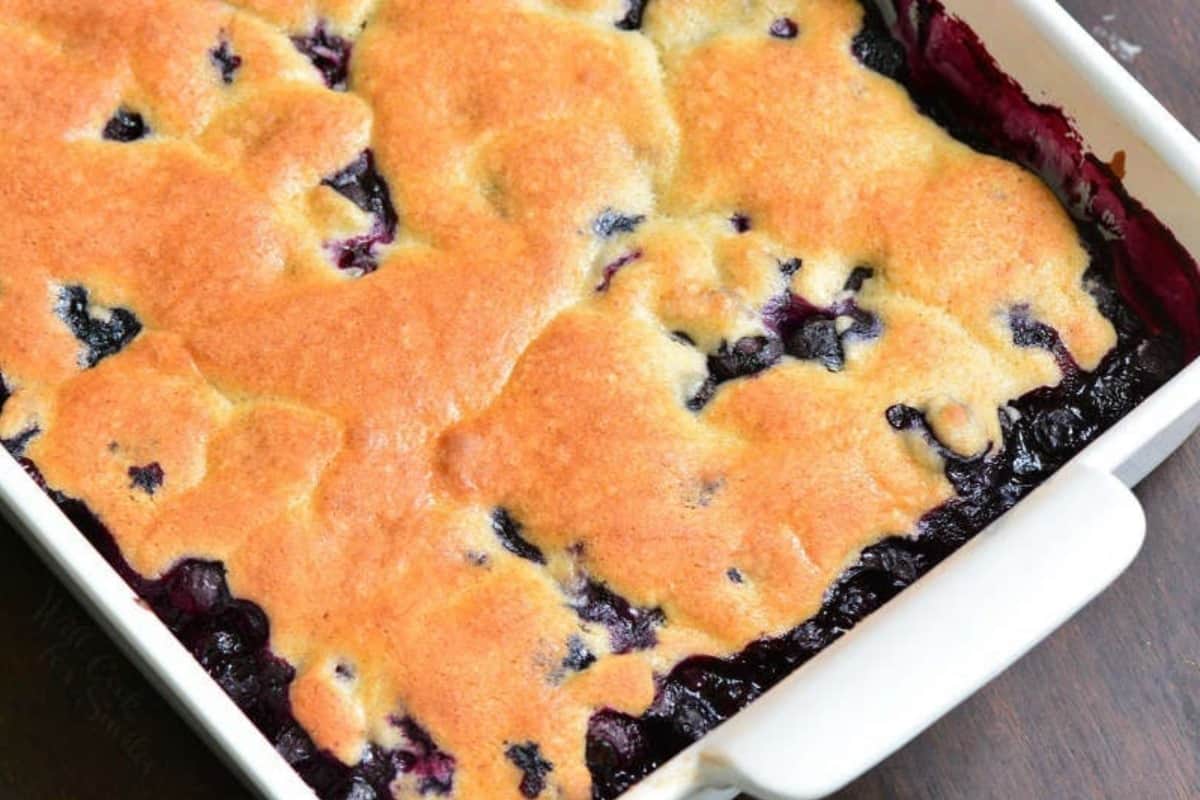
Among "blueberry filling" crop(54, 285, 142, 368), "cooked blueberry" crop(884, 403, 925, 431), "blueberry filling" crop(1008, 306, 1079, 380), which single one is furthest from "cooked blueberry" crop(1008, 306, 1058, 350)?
"blueberry filling" crop(54, 285, 142, 368)

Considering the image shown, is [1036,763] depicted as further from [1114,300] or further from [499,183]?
[499,183]

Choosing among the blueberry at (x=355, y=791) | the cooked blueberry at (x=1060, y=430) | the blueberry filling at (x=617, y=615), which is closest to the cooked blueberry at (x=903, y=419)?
the cooked blueberry at (x=1060, y=430)

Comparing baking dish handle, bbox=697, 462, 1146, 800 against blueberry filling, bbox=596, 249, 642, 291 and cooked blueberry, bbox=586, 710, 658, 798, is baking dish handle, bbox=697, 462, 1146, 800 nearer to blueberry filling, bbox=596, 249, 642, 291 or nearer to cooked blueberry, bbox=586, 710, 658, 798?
cooked blueberry, bbox=586, 710, 658, 798

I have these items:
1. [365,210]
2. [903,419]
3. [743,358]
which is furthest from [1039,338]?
[365,210]

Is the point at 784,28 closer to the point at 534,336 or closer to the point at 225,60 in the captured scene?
the point at 534,336

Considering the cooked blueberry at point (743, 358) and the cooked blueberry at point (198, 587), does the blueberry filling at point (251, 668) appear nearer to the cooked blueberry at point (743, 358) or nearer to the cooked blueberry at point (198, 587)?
the cooked blueberry at point (198, 587)

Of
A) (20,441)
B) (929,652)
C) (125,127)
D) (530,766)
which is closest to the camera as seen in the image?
(929,652)
